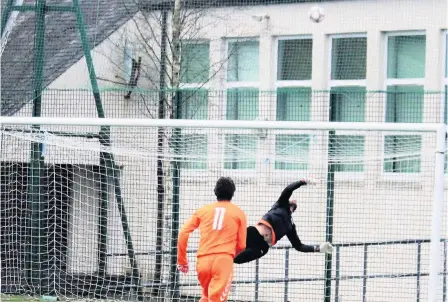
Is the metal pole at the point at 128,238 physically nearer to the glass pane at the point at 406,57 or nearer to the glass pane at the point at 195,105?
the glass pane at the point at 195,105

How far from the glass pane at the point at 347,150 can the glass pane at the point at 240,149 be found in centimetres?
104

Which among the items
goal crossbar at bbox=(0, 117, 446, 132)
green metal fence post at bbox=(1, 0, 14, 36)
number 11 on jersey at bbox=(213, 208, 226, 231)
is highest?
green metal fence post at bbox=(1, 0, 14, 36)

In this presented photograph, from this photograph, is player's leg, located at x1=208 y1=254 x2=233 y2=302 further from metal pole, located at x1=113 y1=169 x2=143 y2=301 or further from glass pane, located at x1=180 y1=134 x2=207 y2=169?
glass pane, located at x1=180 y1=134 x2=207 y2=169

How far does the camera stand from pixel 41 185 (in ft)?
48.0

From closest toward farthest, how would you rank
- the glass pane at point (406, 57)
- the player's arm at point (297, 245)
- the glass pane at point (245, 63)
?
the player's arm at point (297, 245)
the glass pane at point (406, 57)
the glass pane at point (245, 63)

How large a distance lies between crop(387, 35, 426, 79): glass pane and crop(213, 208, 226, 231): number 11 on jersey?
686 cm

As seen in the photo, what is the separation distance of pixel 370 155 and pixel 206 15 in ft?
14.0

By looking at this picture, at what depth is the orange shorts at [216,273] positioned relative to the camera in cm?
1080

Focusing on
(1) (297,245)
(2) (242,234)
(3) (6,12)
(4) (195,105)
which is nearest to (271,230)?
(1) (297,245)

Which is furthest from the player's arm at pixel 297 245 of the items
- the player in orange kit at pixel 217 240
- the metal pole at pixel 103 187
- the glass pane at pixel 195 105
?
the glass pane at pixel 195 105

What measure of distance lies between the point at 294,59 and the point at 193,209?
445cm

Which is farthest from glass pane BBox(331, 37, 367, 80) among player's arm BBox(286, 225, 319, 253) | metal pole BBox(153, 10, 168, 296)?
player's arm BBox(286, 225, 319, 253)

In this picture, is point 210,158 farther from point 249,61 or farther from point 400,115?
point 249,61

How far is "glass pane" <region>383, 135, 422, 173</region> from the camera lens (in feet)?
48.2
